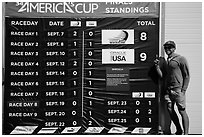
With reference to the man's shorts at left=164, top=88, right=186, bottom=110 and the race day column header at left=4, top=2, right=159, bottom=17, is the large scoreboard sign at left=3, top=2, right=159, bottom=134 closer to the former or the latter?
the race day column header at left=4, top=2, right=159, bottom=17

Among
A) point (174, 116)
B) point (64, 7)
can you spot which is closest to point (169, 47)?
point (174, 116)

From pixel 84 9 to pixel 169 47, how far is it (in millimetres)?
708

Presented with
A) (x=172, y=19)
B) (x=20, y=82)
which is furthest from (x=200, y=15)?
(x=20, y=82)

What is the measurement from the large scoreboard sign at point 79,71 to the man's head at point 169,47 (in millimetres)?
73

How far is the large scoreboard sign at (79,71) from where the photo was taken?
2316 millimetres

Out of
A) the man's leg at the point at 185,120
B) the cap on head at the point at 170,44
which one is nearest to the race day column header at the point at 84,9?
the cap on head at the point at 170,44

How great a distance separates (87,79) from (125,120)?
426mm

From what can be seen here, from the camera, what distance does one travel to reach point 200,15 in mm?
2332

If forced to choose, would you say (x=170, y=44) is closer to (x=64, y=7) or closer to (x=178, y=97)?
(x=178, y=97)

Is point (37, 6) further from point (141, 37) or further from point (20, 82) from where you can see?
point (141, 37)

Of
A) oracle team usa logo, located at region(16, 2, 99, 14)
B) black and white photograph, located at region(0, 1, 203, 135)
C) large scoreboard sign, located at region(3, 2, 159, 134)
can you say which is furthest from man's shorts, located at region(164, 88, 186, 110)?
oracle team usa logo, located at region(16, 2, 99, 14)

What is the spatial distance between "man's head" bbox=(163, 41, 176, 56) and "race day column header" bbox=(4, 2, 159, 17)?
232mm

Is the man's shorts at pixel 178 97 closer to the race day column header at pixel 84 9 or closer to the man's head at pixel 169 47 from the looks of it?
the man's head at pixel 169 47

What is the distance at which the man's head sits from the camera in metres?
2.31
